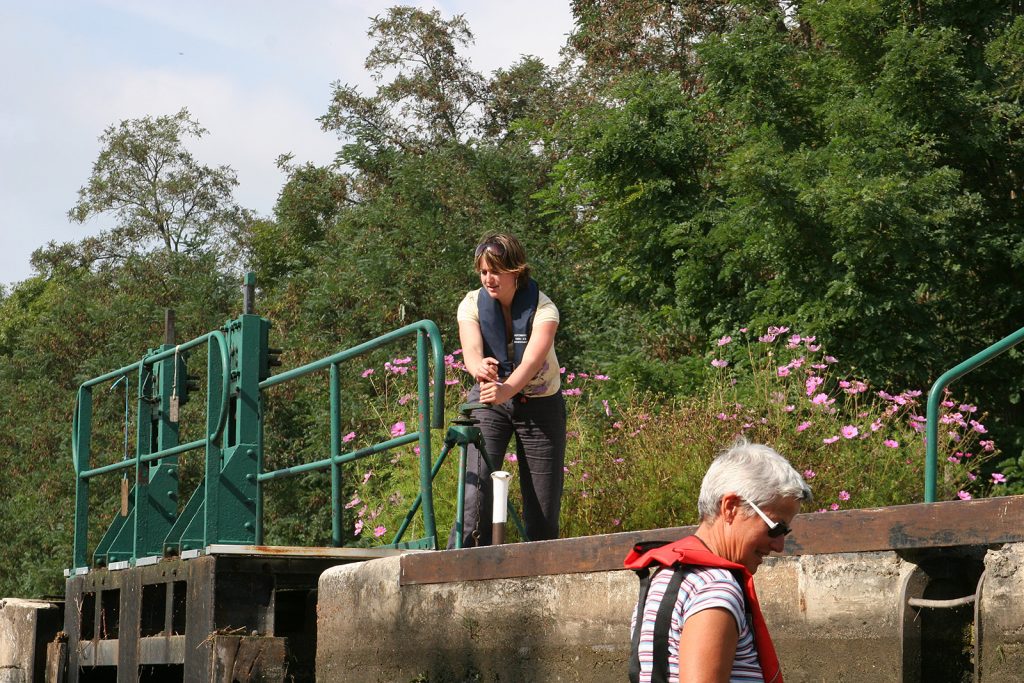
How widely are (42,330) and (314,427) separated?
1030 centimetres

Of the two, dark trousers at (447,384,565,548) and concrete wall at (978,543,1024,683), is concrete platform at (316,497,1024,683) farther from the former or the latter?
A: dark trousers at (447,384,565,548)

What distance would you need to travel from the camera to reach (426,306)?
2272 cm

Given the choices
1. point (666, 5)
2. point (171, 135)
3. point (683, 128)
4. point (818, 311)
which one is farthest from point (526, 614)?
point (171, 135)

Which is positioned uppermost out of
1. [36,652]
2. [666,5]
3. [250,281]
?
[666,5]

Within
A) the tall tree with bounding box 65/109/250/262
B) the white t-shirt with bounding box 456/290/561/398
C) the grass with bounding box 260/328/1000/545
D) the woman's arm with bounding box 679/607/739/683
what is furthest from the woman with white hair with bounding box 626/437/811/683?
the tall tree with bounding box 65/109/250/262

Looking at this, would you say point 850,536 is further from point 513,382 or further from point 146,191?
point 146,191

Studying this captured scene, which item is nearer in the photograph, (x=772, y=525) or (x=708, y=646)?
(x=708, y=646)

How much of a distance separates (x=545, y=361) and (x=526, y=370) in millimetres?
165

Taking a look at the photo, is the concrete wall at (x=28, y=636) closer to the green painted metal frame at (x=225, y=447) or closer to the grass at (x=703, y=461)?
the green painted metal frame at (x=225, y=447)

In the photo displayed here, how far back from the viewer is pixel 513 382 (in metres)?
6.15

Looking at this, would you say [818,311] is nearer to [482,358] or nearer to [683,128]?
[683,128]

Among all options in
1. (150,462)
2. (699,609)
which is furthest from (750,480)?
(150,462)

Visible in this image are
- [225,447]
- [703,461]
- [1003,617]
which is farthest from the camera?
[703,461]

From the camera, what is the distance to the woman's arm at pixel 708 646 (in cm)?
267
